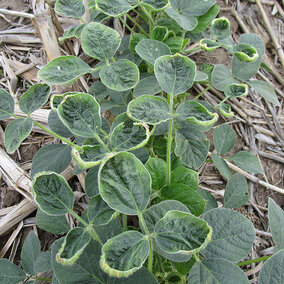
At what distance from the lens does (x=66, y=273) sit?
29.1 inches

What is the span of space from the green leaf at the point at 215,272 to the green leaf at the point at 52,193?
1.20 ft

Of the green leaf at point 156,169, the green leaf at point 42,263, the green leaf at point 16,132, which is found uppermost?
the green leaf at point 16,132

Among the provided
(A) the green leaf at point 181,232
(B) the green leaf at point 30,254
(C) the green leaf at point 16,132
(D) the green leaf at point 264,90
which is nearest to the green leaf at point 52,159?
(C) the green leaf at point 16,132

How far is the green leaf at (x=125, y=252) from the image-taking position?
2.01 feet

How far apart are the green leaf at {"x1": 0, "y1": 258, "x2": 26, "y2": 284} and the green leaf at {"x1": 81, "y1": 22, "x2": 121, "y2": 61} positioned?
29.6 inches

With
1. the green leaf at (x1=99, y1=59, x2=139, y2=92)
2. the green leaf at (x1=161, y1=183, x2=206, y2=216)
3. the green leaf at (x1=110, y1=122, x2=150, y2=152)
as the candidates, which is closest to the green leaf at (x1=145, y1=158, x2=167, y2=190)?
the green leaf at (x1=161, y1=183, x2=206, y2=216)

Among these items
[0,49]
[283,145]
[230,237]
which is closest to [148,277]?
[230,237]

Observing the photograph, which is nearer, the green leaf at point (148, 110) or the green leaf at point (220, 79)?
the green leaf at point (148, 110)

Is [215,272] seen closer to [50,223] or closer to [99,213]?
[99,213]

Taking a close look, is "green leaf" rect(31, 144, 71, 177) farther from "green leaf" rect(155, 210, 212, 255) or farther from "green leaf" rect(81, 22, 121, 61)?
"green leaf" rect(155, 210, 212, 255)

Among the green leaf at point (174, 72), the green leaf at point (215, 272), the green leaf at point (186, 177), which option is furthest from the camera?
the green leaf at point (186, 177)

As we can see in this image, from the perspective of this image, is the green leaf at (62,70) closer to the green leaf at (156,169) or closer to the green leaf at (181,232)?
the green leaf at (156,169)

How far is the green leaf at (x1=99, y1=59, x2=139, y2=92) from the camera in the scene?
3.20 feet

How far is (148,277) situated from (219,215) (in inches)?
10.2
